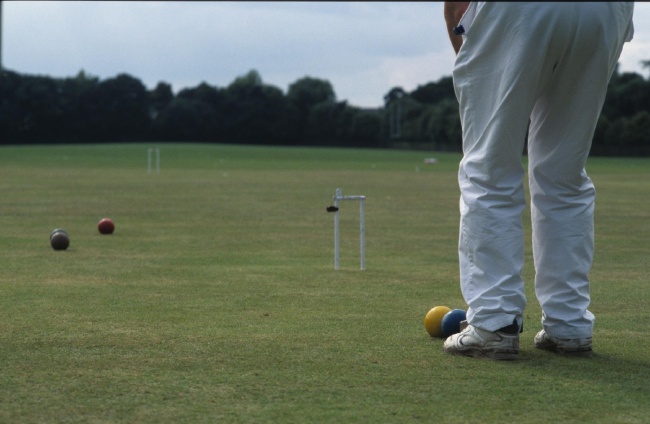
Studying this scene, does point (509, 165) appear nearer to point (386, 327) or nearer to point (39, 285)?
point (386, 327)

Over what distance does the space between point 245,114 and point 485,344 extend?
144m

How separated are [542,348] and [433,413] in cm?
177

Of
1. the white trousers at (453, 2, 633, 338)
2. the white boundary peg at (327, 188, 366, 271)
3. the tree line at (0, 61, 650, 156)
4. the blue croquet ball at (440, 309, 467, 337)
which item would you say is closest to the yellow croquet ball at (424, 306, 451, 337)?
the blue croquet ball at (440, 309, 467, 337)

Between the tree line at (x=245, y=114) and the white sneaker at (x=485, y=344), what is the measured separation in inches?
4284

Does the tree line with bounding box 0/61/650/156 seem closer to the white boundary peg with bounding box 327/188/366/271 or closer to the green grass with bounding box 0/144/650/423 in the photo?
the green grass with bounding box 0/144/650/423

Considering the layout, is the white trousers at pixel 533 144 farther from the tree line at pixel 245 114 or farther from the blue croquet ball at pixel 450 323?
the tree line at pixel 245 114

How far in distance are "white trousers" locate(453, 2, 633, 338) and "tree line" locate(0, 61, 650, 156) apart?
356ft

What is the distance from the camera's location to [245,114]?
148000 mm

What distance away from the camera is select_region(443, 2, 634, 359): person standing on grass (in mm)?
5086

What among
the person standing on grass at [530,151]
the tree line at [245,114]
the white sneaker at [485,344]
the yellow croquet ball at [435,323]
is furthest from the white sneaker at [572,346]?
the tree line at [245,114]

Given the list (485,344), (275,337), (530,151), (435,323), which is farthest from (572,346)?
(275,337)

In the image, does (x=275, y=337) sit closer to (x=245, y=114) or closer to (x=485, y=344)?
(x=485, y=344)

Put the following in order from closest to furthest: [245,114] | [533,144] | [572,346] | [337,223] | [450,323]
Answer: [572,346]
[533,144]
[450,323]
[337,223]
[245,114]

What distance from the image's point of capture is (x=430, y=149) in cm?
13788
